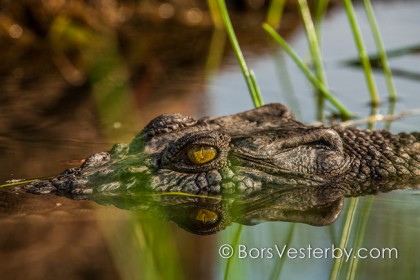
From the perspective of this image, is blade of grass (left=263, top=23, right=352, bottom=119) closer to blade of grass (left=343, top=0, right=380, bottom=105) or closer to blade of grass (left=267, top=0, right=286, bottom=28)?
blade of grass (left=343, top=0, right=380, bottom=105)

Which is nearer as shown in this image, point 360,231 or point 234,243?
point 234,243

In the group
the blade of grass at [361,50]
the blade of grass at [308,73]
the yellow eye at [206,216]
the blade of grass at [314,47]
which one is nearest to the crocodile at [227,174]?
the yellow eye at [206,216]

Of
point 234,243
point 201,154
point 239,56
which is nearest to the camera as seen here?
point 234,243

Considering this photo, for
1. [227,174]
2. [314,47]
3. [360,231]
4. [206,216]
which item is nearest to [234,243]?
[206,216]

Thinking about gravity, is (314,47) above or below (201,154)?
above

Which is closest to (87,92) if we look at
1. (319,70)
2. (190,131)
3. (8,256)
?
(319,70)

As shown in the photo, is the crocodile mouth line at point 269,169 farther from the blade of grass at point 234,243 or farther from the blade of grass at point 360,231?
the blade of grass at point 234,243

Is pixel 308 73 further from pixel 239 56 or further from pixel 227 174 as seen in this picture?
pixel 227 174
